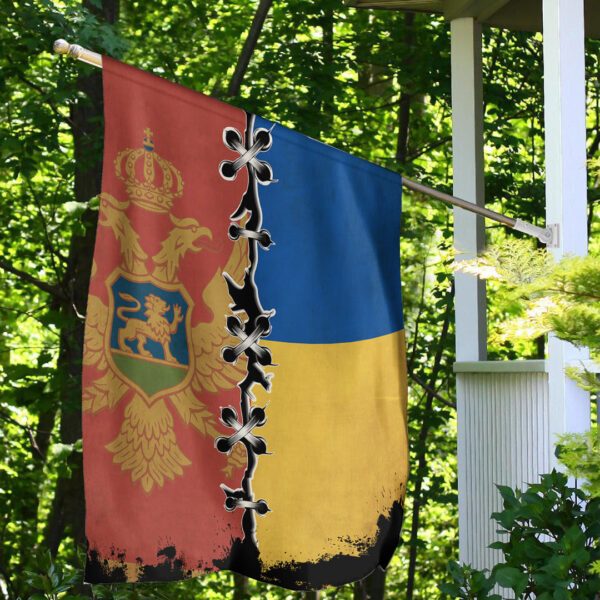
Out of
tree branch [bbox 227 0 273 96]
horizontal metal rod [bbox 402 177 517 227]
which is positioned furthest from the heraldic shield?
tree branch [bbox 227 0 273 96]

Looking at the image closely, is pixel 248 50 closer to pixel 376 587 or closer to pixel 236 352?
pixel 236 352

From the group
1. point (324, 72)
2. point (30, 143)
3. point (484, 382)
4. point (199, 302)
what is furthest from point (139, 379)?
point (324, 72)

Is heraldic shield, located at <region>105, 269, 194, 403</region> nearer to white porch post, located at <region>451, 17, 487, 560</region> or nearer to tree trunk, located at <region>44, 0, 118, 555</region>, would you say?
white porch post, located at <region>451, 17, 487, 560</region>

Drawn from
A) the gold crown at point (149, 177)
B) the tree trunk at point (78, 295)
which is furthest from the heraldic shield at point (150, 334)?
the tree trunk at point (78, 295)

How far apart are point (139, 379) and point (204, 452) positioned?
13.2 inches

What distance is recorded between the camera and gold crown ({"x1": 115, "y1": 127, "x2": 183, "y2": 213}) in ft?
8.88

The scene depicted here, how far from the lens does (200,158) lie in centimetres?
283

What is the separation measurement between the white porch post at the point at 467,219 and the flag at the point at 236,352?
1.03 meters

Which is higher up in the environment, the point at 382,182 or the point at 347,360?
the point at 382,182

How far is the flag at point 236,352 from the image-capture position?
2.65 m

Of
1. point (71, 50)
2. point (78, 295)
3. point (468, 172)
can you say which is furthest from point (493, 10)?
point (78, 295)

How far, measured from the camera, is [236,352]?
9.39 ft

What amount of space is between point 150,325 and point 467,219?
2.14 metres

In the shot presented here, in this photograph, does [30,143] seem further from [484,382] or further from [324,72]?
[484,382]
